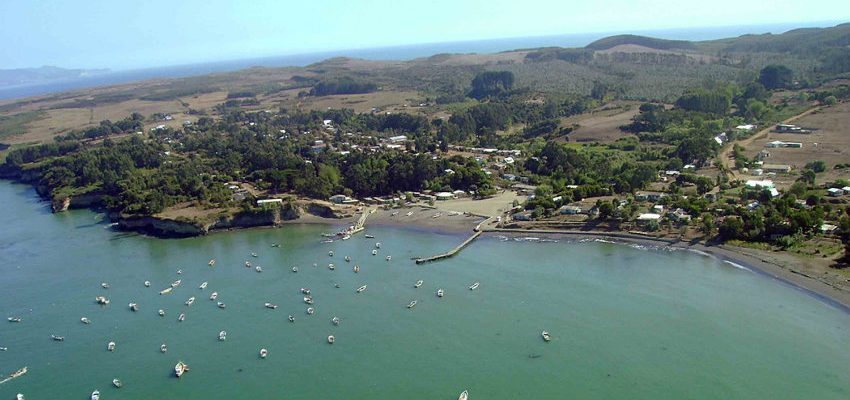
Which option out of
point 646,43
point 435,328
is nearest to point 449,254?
point 435,328

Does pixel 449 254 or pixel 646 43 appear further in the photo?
pixel 646 43

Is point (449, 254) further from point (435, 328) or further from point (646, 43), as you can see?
point (646, 43)

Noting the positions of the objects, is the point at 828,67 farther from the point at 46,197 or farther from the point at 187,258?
the point at 46,197

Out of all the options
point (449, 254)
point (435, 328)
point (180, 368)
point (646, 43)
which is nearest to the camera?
point (180, 368)

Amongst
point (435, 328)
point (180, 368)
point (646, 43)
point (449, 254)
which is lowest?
point (180, 368)

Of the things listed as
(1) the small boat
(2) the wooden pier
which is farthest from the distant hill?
(1) the small boat

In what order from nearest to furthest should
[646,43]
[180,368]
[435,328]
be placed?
[180,368] → [435,328] → [646,43]

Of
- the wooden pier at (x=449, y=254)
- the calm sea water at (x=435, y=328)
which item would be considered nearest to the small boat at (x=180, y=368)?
the calm sea water at (x=435, y=328)
